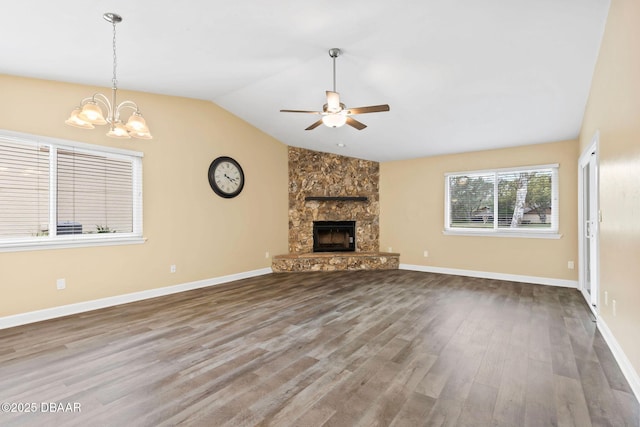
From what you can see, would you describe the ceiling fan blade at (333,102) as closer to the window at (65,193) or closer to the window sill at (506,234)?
the window at (65,193)

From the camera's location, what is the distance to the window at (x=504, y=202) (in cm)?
526

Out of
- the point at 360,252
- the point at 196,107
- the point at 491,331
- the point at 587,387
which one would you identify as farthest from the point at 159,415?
the point at 360,252

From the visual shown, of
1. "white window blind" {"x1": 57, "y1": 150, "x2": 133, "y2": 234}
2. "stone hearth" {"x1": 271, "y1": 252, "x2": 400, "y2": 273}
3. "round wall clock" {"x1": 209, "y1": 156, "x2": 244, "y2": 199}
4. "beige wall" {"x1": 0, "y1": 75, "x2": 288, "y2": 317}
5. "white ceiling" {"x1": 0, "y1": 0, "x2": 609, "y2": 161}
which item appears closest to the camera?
"white ceiling" {"x1": 0, "y1": 0, "x2": 609, "y2": 161}

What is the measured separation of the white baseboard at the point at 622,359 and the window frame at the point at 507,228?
8.13ft

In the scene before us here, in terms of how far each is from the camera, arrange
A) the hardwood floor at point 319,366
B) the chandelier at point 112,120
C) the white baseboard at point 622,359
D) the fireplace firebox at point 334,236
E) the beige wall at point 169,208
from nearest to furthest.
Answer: the hardwood floor at point 319,366, the white baseboard at point 622,359, the chandelier at point 112,120, the beige wall at point 169,208, the fireplace firebox at point 334,236

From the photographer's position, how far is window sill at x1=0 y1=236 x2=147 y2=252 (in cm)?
328

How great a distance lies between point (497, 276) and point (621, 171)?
12.2 ft

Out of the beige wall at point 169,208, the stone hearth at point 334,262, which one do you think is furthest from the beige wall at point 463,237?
the beige wall at point 169,208

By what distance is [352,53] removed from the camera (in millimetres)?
3352

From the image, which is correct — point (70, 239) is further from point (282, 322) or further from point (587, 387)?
point (587, 387)

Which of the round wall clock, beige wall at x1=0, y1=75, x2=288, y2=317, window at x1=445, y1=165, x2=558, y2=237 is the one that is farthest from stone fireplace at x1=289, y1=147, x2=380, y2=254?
window at x1=445, y1=165, x2=558, y2=237

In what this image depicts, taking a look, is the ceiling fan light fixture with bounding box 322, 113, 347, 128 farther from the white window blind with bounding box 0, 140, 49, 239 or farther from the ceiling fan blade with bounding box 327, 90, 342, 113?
the white window blind with bounding box 0, 140, 49, 239

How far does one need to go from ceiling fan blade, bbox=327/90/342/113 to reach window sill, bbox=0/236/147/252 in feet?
10.7

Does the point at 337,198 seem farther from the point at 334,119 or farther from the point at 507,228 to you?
the point at 334,119
